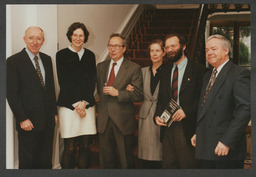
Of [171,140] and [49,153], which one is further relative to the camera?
[49,153]

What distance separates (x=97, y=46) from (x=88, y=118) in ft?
2.93

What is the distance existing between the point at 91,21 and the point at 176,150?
1.95 metres

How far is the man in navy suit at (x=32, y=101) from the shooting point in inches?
140

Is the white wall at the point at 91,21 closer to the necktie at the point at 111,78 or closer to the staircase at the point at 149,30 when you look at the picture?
the necktie at the point at 111,78

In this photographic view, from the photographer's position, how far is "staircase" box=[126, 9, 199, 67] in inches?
151

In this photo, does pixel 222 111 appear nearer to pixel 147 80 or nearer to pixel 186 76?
pixel 186 76

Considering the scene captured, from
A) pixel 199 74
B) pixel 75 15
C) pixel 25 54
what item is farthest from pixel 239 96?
pixel 25 54

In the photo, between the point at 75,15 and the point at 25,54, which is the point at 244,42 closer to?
the point at 75,15

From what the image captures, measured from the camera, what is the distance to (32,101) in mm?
3611

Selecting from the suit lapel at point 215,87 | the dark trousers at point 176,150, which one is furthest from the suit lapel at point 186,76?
the dark trousers at point 176,150

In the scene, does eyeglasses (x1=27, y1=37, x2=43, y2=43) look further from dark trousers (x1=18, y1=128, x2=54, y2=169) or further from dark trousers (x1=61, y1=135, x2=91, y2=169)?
dark trousers (x1=61, y1=135, x2=91, y2=169)

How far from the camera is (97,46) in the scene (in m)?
3.75

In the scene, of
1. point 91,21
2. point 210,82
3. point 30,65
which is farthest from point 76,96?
point 210,82

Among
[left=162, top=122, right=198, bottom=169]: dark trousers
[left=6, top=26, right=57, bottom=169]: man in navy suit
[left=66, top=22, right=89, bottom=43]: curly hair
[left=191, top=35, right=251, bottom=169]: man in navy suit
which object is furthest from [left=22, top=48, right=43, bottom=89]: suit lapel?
[left=191, top=35, right=251, bottom=169]: man in navy suit
